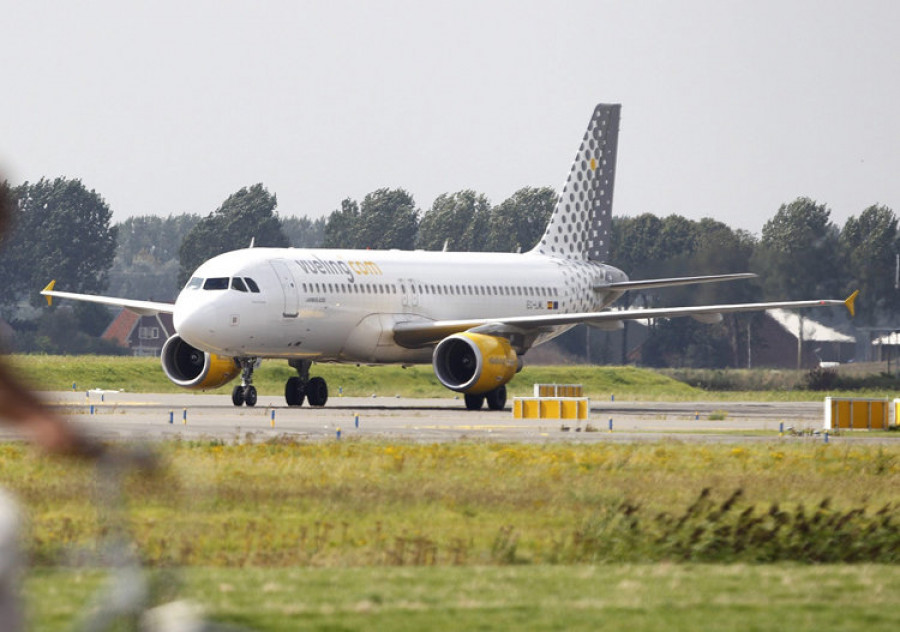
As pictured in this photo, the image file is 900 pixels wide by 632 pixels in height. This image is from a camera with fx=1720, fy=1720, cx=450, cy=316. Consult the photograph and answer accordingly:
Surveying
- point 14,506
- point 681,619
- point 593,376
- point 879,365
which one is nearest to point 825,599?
point 681,619

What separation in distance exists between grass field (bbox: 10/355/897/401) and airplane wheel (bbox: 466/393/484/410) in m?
13.1

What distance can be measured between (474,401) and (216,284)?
760cm

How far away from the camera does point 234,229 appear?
139 metres

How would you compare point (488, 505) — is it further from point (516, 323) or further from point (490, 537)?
point (516, 323)

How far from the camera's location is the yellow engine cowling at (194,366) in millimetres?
45031

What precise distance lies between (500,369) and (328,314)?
15.3ft

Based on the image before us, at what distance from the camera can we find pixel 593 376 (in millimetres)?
68188

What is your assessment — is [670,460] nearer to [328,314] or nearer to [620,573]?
[620,573]

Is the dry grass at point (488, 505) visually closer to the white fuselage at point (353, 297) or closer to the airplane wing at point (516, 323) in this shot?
the white fuselage at point (353, 297)

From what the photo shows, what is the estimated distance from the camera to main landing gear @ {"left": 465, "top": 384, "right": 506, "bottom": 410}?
146 ft

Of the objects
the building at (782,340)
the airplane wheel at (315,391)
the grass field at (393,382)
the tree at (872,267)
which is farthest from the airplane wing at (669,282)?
the building at (782,340)

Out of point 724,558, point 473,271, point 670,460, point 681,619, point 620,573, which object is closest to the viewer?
point 681,619

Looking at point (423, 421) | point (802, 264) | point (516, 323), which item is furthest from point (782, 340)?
point (423, 421)

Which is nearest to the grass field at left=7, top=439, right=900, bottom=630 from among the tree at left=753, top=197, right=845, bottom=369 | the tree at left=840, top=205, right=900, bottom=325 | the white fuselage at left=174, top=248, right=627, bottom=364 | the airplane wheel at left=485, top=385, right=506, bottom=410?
the white fuselage at left=174, top=248, right=627, bottom=364
